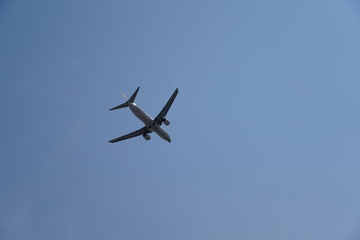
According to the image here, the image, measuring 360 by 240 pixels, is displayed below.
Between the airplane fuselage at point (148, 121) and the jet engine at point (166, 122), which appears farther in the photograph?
the jet engine at point (166, 122)

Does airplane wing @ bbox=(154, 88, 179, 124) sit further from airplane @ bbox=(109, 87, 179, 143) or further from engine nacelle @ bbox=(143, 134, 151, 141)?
engine nacelle @ bbox=(143, 134, 151, 141)

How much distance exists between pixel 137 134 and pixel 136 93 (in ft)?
33.1

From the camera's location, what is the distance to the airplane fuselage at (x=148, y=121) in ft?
207

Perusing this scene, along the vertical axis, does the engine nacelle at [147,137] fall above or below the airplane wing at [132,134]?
below

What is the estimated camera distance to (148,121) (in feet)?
213

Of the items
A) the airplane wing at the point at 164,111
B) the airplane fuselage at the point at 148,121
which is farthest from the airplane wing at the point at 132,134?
the airplane wing at the point at 164,111

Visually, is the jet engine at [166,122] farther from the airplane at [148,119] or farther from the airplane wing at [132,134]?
the airplane wing at [132,134]

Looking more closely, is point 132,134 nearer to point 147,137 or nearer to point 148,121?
point 147,137

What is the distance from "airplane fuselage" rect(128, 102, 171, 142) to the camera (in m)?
63.0

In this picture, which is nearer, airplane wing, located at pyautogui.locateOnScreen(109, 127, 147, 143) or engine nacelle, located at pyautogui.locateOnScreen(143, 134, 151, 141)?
engine nacelle, located at pyautogui.locateOnScreen(143, 134, 151, 141)

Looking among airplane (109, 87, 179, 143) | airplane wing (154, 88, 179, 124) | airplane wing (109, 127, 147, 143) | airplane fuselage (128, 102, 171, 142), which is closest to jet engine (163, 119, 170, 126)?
airplane (109, 87, 179, 143)

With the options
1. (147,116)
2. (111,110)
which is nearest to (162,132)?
(147,116)

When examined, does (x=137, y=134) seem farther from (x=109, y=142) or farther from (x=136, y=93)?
(x=136, y=93)

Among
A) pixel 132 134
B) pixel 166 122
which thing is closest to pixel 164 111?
pixel 166 122
